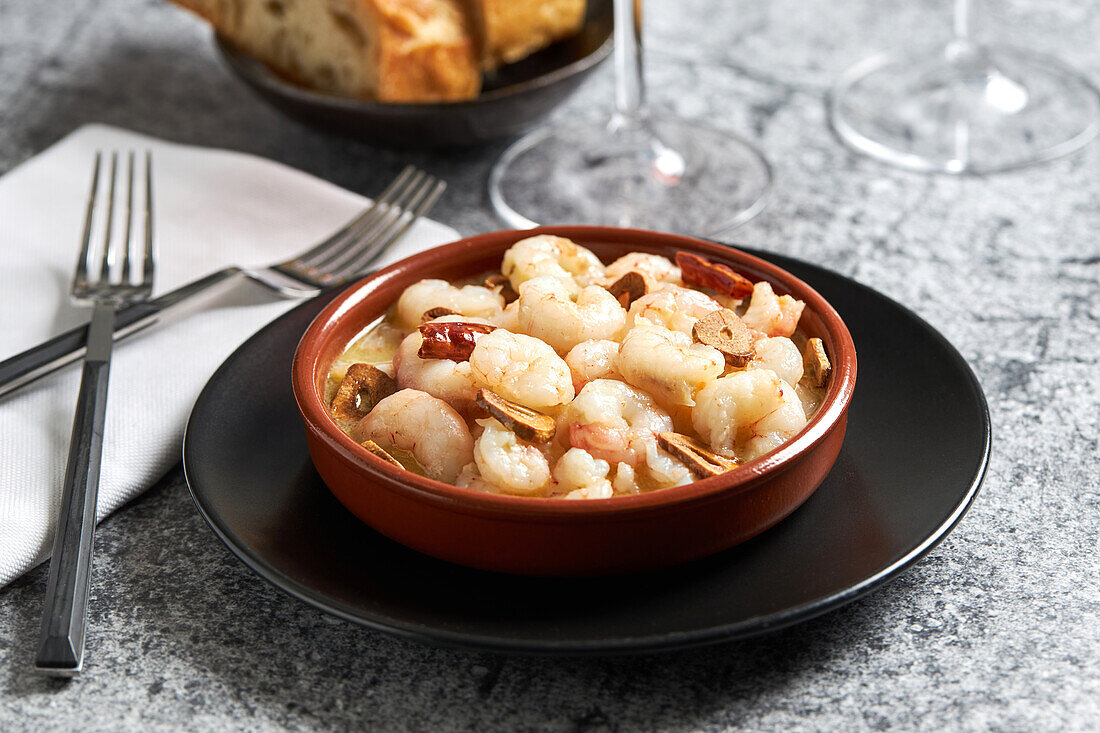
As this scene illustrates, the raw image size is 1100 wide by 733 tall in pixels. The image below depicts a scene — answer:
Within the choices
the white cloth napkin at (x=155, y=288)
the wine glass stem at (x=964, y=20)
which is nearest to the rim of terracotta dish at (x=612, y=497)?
the white cloth napkin at (x=155, y=288)

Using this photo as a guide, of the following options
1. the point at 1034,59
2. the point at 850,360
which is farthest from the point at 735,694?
the point at 1034,59

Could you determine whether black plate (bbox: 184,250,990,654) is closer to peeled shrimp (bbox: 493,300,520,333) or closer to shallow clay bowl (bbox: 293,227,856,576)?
shallow clay bowl (bbox: 293,227,856,576)

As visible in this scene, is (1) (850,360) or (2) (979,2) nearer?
(1) (850,360)

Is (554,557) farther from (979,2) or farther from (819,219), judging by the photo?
(979,2)

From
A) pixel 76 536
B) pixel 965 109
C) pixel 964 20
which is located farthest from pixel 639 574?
pixel 964 20

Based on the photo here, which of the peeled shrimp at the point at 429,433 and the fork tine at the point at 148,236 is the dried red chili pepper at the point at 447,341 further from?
the fork tine at the point at 148,236

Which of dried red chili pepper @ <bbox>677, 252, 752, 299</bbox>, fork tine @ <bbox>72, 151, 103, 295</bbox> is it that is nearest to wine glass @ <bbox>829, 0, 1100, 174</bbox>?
dried red chili pepper @ <bbox>677, 252, 752, 299</bbox>
